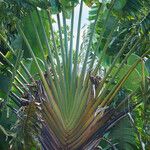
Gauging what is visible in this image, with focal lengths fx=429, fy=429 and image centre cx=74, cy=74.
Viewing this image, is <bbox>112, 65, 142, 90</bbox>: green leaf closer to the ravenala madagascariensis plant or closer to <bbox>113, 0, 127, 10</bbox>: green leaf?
the ravenala madagascariensis plant

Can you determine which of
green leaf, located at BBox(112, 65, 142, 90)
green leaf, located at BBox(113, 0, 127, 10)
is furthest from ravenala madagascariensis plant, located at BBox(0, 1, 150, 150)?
green leaf, located at BBox(113, 0, 127, 10)

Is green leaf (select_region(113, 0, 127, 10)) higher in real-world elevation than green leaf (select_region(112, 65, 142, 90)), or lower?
higher

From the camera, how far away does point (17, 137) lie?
14.5ft

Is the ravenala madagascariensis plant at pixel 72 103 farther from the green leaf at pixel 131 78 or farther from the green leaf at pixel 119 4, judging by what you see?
the green leaf at pixel 119 4

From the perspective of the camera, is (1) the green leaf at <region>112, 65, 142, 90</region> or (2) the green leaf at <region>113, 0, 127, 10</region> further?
(1) the green leaf at <region>112, 65, 142, 90</region>

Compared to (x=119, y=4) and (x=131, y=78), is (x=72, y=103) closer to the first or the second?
(x=131, y=78)

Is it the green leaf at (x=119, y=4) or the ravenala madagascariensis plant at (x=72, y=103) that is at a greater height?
the green leaf at (x=119, y=4)

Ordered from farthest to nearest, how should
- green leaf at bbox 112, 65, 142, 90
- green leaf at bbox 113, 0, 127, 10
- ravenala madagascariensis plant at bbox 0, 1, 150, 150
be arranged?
green leaf at bbox 112, 65, 142, 90
green leaf at bbox 113, 0, 127, 10
ravenala madagascariensis plant at bbox 0, 1, 150, 150

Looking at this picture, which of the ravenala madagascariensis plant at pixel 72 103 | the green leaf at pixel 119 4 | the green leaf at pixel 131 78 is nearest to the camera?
the ravenala madagascariensis plant at pixel 72 103

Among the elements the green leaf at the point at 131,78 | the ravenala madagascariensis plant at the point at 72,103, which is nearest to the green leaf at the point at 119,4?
the ravenala madagascariensis plant at the point at 72,103

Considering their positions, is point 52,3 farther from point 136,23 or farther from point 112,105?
point 112,105

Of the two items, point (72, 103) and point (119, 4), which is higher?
point (119, 4)

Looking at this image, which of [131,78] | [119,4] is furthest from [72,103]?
[119,4]

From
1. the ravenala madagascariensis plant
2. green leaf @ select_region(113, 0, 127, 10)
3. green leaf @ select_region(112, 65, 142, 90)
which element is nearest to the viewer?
the ravenala madagascariensis plant
